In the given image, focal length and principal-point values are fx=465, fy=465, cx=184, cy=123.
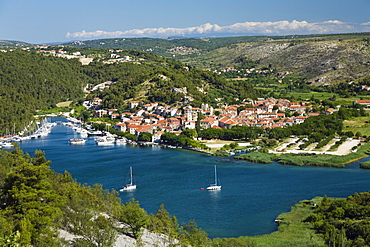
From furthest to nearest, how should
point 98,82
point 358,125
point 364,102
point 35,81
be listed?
point 98,82
point 35,81
point 364,102
point 358,125

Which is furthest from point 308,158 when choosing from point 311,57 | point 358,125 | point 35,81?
point 311,57

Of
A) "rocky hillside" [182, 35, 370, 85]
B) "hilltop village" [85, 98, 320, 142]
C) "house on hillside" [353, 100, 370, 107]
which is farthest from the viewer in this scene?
"rocky hillside" [182, 35, 370, 85]

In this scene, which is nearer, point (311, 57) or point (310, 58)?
point (310, 58)

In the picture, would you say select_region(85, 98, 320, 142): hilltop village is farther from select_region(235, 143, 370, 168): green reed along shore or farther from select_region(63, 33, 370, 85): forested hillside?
select_region(63, 33, 370, 85): forested hillside

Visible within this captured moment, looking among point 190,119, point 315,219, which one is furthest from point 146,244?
point 190,119

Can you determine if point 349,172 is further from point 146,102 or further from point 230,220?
point 146,102

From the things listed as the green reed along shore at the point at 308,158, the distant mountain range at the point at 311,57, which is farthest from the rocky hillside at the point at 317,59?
the green reed along shore at the point at 308,158

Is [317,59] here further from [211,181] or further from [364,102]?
[211,181]

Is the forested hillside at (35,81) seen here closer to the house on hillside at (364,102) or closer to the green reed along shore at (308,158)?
the green reed along shore at (308,158)

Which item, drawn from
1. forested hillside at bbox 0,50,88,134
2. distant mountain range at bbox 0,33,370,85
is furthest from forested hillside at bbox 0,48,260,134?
distant mountain range at bbox 0,33,370,85
